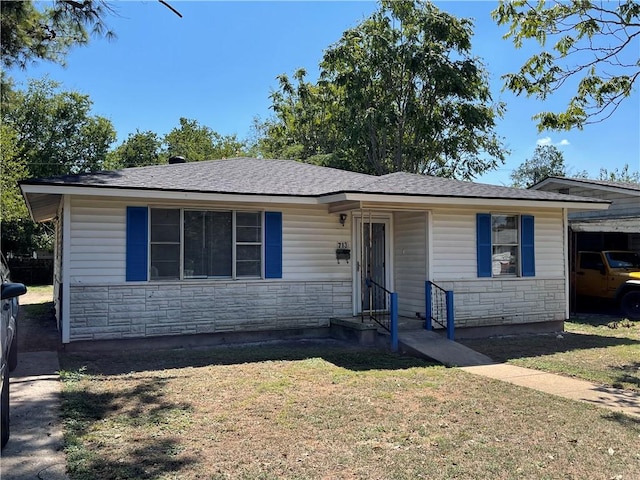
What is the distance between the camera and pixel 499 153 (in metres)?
26.3

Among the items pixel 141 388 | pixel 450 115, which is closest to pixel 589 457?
pixel 141 388

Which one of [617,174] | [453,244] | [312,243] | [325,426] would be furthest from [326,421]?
[617,174]

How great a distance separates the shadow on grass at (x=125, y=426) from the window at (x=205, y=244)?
279cm

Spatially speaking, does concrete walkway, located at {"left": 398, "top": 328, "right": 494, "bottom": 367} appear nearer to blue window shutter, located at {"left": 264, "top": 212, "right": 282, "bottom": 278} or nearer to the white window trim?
Answer: blue window shutter, located at {"left": 264, "top": 212, "right": 282, "bottom": 278}

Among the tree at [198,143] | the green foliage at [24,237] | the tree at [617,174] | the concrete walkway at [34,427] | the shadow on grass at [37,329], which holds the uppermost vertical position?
the tree at [198,143]

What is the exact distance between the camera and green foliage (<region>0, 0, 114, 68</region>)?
8.95 m

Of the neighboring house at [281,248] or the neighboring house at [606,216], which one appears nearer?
the neighboring house at [281,248]

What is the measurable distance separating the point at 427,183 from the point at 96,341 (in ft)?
22.7

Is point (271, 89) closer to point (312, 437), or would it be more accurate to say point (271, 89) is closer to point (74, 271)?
point (74, 271)

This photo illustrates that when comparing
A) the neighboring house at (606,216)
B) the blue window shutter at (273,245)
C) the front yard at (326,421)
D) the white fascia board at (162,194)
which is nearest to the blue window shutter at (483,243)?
the front yard at (326,421)

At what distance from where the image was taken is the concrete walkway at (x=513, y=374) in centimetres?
599

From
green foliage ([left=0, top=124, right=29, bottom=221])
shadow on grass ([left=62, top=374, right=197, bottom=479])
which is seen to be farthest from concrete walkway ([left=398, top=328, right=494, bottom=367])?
green foliage ([left=0, top=124, right=29, bottom=221])

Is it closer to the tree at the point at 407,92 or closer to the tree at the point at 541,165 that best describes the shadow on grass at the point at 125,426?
the tree at the point at 407,92

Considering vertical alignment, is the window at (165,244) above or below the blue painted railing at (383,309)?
above
